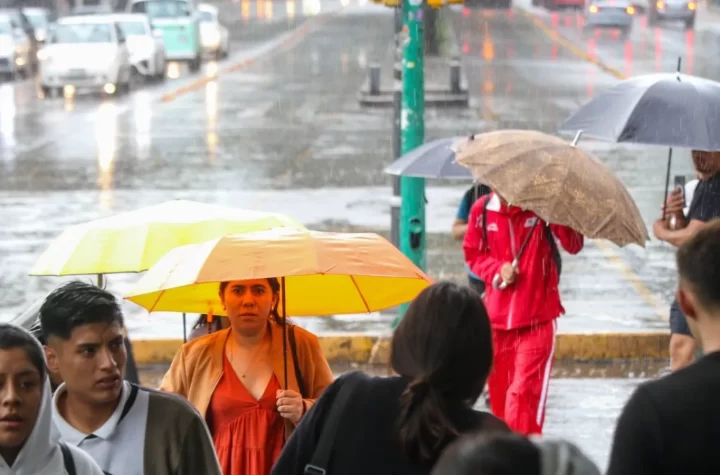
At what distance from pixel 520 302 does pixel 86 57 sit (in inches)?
975

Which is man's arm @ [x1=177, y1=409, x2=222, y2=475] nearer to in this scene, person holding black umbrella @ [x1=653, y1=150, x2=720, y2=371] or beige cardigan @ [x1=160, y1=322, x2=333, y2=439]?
beige cardigan @ [x1=160, y1=322, x2=333, y2=439]

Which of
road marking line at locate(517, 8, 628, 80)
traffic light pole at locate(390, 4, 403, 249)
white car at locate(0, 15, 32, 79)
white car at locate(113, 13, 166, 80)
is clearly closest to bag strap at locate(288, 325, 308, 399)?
traffic light pole at locate(390, 4, 403, 249)

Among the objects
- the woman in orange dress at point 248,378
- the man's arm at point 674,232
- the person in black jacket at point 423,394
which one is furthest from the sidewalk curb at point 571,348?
the person in black jacket at point 423,394

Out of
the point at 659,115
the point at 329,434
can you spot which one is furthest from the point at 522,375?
the point at 329,434

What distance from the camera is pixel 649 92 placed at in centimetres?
717

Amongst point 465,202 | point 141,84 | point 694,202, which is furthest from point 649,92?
point 141,84

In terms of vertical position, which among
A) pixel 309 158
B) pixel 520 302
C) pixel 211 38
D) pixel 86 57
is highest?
pixel 520 302

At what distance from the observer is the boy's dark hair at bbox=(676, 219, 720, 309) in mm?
3217

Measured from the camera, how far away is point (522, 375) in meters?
6.63

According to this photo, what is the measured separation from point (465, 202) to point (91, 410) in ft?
14.1

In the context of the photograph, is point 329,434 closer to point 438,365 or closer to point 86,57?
point 438,365

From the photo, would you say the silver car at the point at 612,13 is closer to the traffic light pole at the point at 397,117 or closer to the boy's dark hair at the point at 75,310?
the traffic light pole at the point at 397,117

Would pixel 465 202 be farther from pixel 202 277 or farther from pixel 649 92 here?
pixel 202 277

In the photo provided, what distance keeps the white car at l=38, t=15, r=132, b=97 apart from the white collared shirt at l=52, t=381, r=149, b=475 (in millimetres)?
26900
